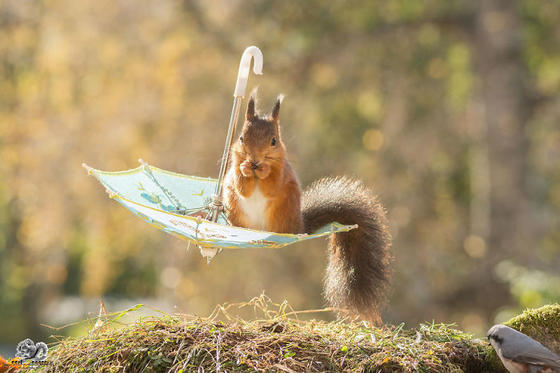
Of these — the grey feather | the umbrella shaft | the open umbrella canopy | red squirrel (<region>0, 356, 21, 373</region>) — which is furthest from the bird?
red squirrel (<region>0, 356, 21, 373</region>)

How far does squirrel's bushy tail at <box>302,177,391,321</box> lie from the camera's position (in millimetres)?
1712

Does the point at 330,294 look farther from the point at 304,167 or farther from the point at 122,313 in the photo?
the point at 304,167

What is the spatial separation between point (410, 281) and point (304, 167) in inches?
56.6

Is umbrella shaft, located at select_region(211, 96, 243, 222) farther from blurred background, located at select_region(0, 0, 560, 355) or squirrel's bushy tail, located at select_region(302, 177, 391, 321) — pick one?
blurred background, located at select_region(0, 0, 560, 355)

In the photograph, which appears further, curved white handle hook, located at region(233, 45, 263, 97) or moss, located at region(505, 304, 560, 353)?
moss, located at region(505, 304, 560, 353)

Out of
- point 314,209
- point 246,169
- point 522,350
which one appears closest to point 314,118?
point 314,209

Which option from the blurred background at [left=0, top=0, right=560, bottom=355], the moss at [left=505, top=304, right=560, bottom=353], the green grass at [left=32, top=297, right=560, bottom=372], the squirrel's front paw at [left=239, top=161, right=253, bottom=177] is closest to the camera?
the green grass at [left=32, top=297, right=560, bottom=372]

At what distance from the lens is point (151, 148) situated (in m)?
5.98

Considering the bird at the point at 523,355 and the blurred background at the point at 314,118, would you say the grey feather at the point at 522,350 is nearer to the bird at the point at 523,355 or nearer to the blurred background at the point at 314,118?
the bird at the point at 523,355

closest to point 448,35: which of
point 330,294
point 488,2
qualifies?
point 488,2

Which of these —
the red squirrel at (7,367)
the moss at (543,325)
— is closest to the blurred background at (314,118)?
the moss at (543,325)

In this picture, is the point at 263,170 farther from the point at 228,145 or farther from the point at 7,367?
the point at 7,367

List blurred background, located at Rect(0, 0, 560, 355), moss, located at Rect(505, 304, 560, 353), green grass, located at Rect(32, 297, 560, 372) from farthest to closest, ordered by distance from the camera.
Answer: blurred background, located at Rect(0, 0, 560, 355), moss, located at Rect(505, 304, 560, 353), green grass, located at Rect(32, 297, 560, 372)

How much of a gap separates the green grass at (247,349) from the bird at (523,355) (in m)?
0.11
